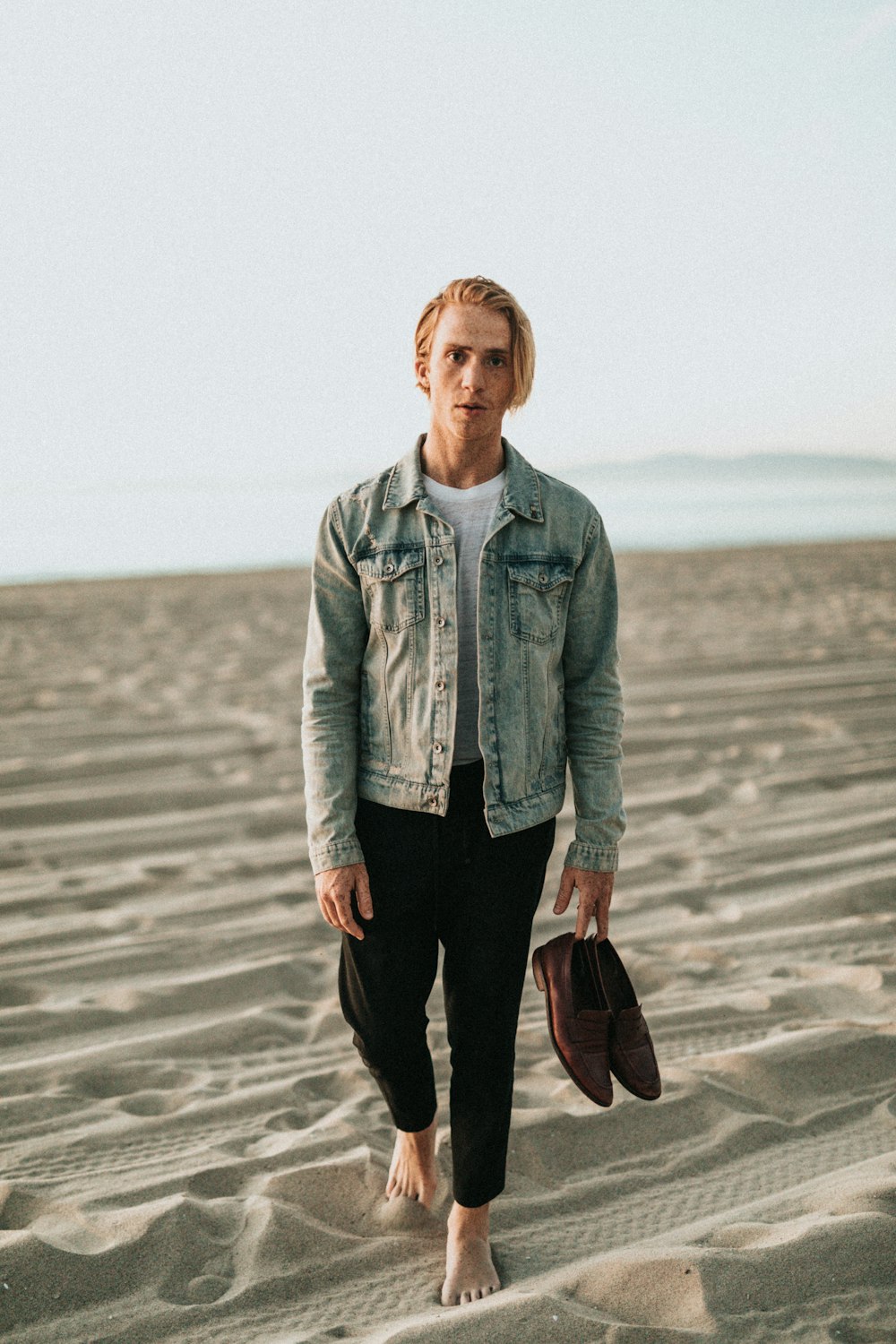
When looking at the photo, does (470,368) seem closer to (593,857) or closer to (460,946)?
(593,857)

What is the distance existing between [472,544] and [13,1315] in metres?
1.76

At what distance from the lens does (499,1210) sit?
2379 millimetres

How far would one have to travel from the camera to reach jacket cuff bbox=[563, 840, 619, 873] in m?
2.13

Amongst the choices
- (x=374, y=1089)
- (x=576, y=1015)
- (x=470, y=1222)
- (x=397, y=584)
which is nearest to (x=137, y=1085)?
(x=374, y=1089)

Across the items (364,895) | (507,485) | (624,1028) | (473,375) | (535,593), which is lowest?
(624,1028)

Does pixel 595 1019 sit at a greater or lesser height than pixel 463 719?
lesser

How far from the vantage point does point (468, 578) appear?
2061 millimetres

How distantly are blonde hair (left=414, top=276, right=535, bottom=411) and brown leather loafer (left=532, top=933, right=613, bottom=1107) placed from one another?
1.13 metres

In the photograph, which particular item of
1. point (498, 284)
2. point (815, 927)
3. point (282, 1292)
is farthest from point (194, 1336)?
point (815, 927)

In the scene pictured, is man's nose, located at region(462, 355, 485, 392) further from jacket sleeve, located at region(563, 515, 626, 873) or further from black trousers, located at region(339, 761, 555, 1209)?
black trousers, located at region(339, 761, 555, 1209)

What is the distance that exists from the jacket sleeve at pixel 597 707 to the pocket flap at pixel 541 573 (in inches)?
2.1

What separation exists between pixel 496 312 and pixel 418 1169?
1.88 meters

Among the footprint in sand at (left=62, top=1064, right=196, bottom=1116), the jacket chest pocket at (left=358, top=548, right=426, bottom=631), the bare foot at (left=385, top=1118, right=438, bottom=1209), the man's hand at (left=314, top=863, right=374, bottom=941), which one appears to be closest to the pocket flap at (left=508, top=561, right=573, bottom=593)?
the jacket chest pocket at (left=358, top=548, right=426, bottom=631)

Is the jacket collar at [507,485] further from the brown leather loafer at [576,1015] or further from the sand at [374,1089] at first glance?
the sand at [374,1089]
